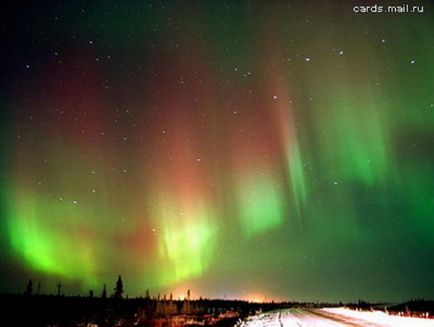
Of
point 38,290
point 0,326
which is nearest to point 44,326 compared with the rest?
point 0,326

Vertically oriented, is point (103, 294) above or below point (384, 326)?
above

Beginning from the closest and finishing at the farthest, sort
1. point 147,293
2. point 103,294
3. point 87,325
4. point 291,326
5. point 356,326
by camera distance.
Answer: point 356,326
point 291,326
point 87,325
point 103,294
point 147,293

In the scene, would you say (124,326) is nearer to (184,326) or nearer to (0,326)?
(184,326)

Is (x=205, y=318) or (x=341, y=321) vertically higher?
(x=205, y=318)

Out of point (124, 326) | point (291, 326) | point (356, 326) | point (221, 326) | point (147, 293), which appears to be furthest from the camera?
point (147, 293)

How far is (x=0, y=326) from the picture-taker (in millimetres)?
58812

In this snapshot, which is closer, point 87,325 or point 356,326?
point 356,326

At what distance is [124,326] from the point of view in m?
57.7

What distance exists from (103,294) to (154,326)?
9368 cm

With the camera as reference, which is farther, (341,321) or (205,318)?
(205,318)

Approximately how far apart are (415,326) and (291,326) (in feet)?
44.2

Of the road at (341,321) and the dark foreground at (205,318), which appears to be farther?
the dark foreground at (205,318)

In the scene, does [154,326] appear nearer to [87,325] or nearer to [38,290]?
[87,325]

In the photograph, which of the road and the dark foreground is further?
the dark foreground
